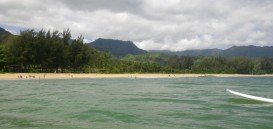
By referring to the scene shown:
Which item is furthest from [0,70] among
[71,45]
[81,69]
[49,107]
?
[49,107]

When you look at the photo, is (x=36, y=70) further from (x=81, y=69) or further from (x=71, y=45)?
(x=81, y=69)

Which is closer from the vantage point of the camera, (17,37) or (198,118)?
(198,118)

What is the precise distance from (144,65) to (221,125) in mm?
130323

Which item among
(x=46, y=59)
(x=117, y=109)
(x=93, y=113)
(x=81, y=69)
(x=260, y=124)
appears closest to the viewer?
(x=260, y=124)

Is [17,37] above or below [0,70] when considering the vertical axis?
above

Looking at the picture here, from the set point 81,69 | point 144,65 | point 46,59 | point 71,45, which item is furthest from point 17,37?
point 144,65

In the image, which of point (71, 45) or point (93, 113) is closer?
point (93, 113)

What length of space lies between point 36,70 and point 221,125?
84041mm

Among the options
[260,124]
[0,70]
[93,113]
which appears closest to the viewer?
[260,124]

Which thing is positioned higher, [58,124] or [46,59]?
[46,59]

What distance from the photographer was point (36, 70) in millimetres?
96125

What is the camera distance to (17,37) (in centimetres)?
8950

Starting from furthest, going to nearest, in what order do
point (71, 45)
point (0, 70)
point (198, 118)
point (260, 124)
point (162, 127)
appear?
1. point (71, 45)
2. point (0, 70)
3. point (198, 118)
4. point (260, 124)
5. point (162, 127)

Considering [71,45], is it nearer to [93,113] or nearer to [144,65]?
[144,65]
